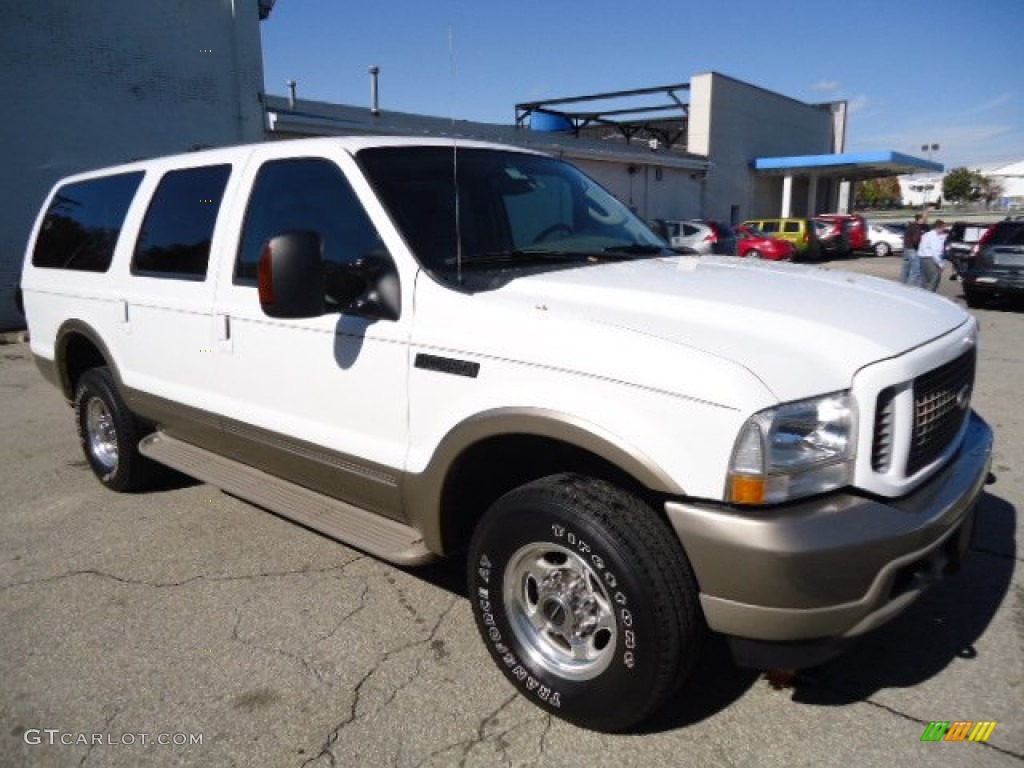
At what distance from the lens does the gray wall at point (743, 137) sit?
1224 inches

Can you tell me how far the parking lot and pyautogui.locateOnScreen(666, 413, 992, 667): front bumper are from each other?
55 centimetres

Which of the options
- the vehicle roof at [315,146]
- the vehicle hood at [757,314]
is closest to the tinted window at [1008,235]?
the vehicle hood at [757,314]

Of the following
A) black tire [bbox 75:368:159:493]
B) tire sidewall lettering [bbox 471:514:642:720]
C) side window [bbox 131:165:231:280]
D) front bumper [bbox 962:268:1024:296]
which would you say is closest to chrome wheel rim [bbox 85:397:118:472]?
black tire [bbox 75:368:159:493]

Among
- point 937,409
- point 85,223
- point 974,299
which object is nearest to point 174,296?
point 85,223

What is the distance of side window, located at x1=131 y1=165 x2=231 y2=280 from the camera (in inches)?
150

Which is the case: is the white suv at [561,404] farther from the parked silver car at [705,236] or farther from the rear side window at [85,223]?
the parked silver car at [705,236]

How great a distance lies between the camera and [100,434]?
5008mm

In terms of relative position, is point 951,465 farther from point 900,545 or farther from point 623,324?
point 623,324

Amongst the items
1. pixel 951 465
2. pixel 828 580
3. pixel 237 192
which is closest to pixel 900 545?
pixel 828 580

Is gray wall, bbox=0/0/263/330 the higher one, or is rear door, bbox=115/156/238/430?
gray wall, bbox=0/0/263/330

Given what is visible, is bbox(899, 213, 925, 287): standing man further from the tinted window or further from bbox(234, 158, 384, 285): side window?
bbox(234, 158, 384, 285): side window

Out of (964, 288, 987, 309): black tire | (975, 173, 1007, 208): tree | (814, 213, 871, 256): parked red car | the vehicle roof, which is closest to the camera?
the vehicle roof

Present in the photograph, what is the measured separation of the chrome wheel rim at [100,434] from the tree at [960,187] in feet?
390

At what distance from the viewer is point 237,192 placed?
12.0 feet
